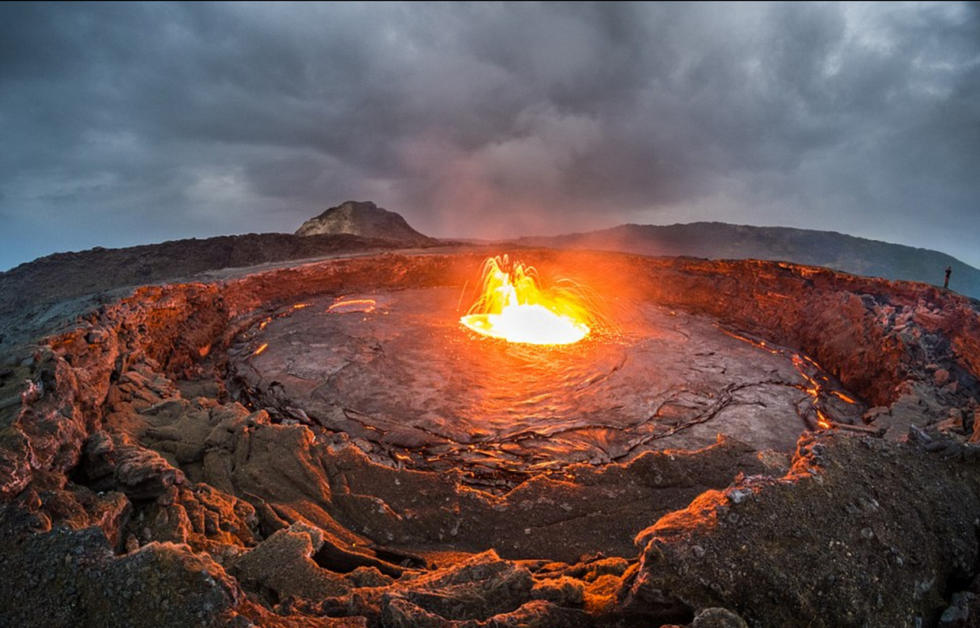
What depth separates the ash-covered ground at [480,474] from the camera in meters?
2.78

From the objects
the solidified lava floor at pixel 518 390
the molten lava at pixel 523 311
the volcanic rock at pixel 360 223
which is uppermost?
the volcanic rock at pixel 360 223

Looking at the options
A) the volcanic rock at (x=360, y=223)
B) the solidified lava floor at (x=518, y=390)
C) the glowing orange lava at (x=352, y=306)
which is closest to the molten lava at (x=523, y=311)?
the solidified lava floor at (x=518, y=390)

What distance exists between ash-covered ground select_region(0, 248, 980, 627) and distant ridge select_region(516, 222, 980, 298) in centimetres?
3892

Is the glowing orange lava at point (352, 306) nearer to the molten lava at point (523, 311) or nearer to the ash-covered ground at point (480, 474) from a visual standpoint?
the ash-covered ground at point (480, 474)

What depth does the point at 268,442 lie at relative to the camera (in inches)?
234

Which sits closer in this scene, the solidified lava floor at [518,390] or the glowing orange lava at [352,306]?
the solidified lava floor at [518,390]

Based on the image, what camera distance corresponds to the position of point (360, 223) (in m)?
39.4

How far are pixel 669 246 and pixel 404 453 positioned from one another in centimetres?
5325

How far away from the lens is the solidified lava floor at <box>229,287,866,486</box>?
748cm

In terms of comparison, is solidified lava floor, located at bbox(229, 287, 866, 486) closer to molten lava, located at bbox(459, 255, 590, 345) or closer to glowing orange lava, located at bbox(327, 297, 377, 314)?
glowing orange lava, located at bbox(327, 297, 377, 314)

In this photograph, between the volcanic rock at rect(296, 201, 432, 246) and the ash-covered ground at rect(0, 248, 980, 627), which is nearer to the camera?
the ash-covered ground at rect(0, 248, 980, 627)

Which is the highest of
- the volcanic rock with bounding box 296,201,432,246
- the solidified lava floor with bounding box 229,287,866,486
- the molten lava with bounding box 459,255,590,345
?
the volcanic rock with bounding box 296,201,432,246

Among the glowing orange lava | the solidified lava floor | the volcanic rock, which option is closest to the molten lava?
the solidified lava floor

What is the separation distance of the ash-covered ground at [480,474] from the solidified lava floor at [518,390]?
6 centimetres
